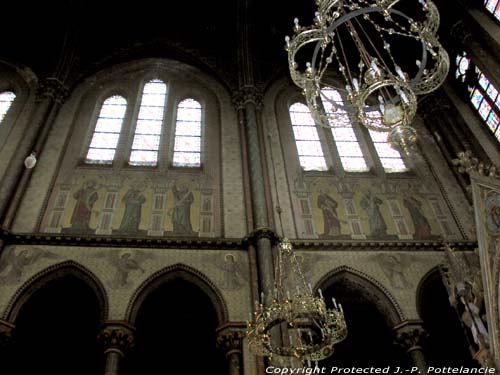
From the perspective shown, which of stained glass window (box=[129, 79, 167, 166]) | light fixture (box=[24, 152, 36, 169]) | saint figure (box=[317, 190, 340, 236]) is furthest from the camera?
stained glass window (box=[129, 79, 167, 166])

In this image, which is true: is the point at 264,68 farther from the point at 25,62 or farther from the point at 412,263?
the point at 412,263

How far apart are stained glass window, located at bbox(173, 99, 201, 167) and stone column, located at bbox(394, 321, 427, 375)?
6.76 metres

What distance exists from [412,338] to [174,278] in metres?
5.08

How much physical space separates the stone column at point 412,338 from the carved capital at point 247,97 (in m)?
7.84

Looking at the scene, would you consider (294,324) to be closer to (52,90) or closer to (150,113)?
(150,113)

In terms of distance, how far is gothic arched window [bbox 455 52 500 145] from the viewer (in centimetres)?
1378

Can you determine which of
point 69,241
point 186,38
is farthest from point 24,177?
point 186,38

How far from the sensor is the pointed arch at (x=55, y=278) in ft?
32.5

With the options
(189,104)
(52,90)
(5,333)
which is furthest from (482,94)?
(5,333)

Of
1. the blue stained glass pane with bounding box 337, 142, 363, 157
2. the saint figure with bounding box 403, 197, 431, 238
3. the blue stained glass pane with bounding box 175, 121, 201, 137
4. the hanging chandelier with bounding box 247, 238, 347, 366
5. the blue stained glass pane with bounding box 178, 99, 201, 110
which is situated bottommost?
the hanging chandelier with bounding box 247, 238, 347, 366

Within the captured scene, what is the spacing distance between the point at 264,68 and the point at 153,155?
224 inches

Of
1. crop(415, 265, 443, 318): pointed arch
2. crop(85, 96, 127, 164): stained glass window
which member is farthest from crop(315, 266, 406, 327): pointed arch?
crop(85, 96, 127, 164): stained glass window

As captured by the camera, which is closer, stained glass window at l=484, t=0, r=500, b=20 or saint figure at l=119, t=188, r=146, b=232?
saint figure at l=119, t=188, r=146, b=232

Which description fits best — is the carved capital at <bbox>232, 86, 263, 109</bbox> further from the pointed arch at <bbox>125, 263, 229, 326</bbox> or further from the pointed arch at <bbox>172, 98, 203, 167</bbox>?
the pointed arch at <bbox>125, 263, 229, 326</bbox>
